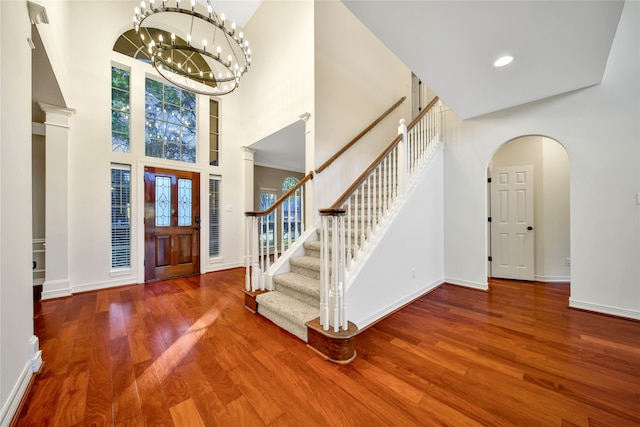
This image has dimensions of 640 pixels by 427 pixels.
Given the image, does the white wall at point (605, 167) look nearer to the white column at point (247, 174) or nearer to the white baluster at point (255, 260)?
the white baluster at point (255, 260)

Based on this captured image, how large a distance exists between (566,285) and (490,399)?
336 cm

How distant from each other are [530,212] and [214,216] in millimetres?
5437

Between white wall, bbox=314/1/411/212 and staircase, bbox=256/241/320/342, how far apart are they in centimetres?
91

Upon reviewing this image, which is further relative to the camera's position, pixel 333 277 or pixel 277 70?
pixel 277 70

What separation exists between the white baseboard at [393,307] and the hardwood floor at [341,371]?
74mm

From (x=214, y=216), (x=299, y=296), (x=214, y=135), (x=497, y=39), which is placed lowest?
(x=299, y=296)

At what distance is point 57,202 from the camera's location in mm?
2961

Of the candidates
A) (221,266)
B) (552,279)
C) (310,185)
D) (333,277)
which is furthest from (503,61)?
(221,266)

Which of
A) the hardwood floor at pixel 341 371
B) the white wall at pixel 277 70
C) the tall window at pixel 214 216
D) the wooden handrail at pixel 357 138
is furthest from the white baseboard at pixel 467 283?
the tall window at pixel 214 216

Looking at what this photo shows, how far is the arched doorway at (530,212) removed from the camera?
11.8 ft

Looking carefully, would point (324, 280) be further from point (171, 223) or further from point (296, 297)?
point (171, 223)

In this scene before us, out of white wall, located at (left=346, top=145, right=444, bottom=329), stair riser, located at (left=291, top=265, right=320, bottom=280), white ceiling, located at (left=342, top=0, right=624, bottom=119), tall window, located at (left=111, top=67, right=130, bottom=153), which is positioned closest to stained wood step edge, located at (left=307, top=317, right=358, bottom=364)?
white wall, located at (left=346, top=145, right=444, bottom=329)

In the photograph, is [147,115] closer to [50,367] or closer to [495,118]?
[50,367]

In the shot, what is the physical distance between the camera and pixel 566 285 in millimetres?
3432
